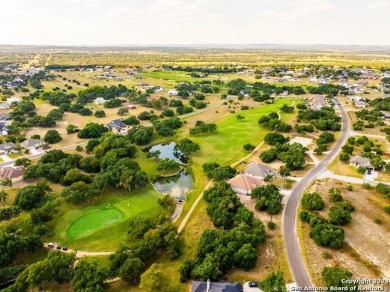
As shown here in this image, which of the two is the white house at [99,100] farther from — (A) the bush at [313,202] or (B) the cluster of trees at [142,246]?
(A) the bush at [313,202]

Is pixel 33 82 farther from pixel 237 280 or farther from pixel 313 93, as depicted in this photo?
pixel 237 280

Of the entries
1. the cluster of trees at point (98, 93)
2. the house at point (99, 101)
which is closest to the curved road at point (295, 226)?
the house at point (99, 101)

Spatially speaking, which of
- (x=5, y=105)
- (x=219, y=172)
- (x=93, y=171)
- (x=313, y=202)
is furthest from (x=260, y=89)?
(x=5, y=105)

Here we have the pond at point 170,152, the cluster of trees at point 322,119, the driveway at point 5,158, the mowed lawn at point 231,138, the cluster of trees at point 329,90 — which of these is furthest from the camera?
the cluster of trees at point 329,90

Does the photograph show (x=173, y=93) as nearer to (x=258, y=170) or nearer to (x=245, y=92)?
(x=245, y=92)

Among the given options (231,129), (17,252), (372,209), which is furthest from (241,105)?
(17,252)

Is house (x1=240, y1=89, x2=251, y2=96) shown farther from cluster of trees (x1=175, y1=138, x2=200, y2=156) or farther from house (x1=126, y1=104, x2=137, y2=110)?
cluster of trees (x1=175, y1=138, x2=200, y2=156)
